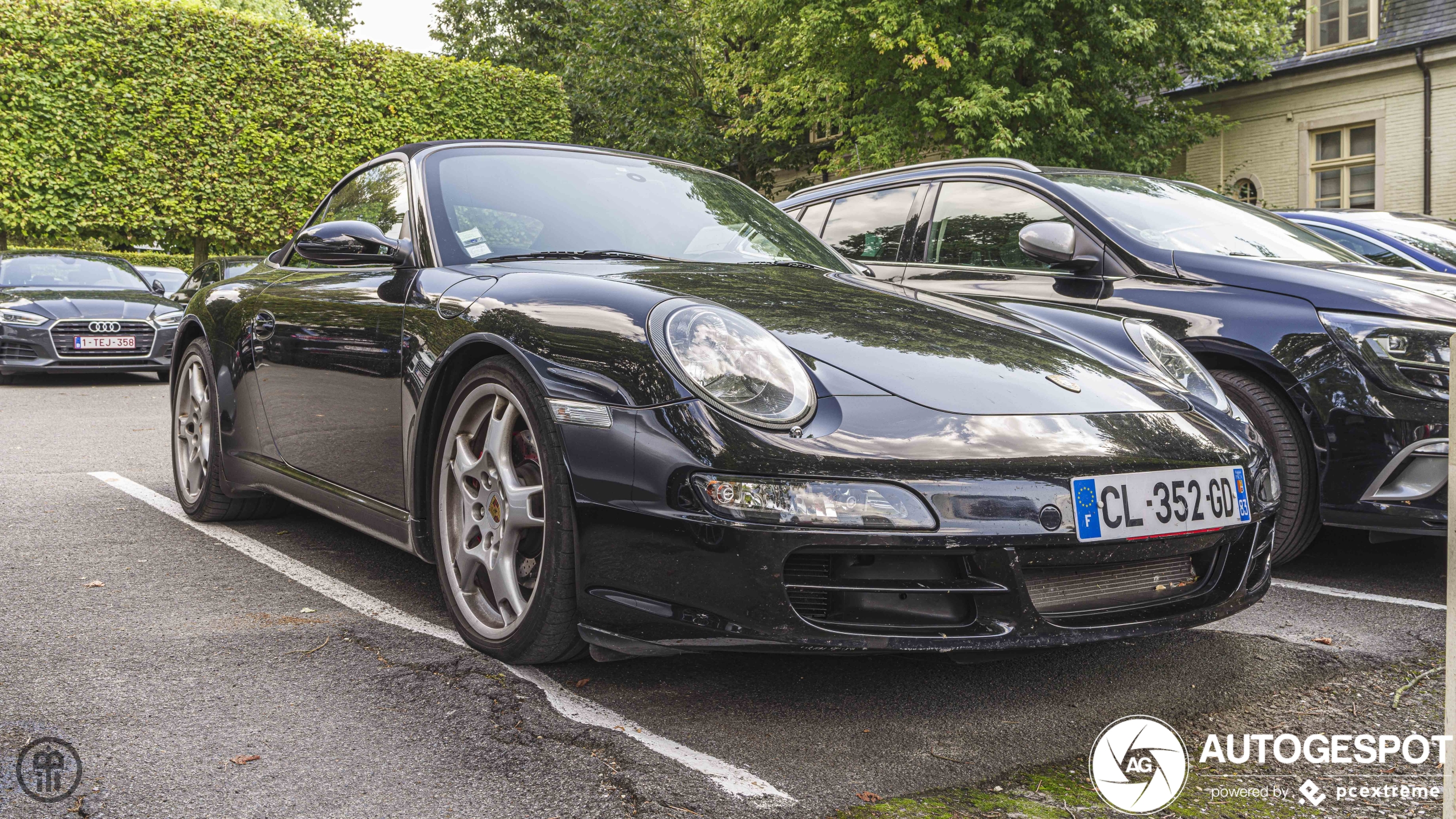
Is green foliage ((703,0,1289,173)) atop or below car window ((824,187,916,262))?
atop

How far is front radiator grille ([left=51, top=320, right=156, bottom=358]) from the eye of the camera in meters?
11.3

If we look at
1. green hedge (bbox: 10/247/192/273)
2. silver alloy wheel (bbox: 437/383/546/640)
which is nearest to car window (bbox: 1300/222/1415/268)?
silver alloy wheel (bbox: 437/383/546/640)

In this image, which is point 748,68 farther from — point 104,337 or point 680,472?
point 680,472

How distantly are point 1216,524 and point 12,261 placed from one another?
1312cm

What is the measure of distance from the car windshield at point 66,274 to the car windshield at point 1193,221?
10782 mm

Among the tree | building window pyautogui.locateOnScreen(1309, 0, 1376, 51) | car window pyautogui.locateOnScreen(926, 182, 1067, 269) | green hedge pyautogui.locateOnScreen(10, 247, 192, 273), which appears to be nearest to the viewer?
car window pyautogui.locateOnScreen(926, 182, 1067, 269)

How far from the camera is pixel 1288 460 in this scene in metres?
3.91

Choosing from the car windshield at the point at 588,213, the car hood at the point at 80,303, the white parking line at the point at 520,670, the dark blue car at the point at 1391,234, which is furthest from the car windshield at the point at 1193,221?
the car hood at the point at 80,303

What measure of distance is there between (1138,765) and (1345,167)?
20905mm

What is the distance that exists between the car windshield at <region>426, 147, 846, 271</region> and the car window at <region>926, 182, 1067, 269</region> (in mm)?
1265

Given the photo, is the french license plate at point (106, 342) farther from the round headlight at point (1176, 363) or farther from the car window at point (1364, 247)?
the round headlight at point (1176, 363)

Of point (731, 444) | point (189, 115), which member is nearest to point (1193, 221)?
point (731, 444)

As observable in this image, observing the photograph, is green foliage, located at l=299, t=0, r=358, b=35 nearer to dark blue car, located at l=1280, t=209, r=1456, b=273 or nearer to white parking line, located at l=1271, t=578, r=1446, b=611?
dark blue car, located at l=1280, t=209, r=1456, b=273

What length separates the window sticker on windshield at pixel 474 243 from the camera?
3.33 meters
